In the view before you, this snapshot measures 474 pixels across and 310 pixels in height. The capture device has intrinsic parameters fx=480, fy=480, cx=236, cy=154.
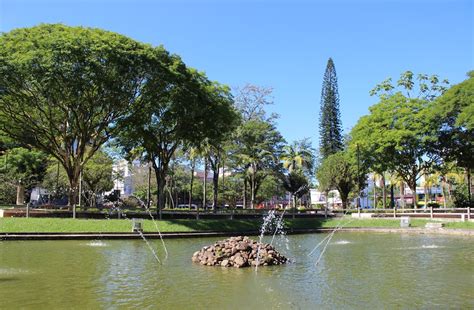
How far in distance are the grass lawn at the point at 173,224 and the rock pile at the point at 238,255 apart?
13.8 metres

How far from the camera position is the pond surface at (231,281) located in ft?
35.7

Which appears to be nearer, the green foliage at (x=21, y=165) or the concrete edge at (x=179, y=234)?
the concrete edge at (x=179, y=234)

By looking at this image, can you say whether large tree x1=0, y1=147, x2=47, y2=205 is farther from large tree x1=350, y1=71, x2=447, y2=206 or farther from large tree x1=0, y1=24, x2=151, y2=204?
large tree x1=350, y1=71, x2=447, y2=206

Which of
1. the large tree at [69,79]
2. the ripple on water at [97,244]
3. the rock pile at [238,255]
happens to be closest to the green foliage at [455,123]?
the large tree at [69,79]

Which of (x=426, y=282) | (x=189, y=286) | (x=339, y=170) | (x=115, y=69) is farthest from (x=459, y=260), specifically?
(x=339, y=170)

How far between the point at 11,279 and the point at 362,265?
37.6ft

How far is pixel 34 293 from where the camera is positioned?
11.7m

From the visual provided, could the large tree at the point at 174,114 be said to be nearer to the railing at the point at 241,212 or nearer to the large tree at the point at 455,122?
the railing at the point at 241,212

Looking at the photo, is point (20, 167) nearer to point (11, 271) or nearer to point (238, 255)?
point (11, 271)

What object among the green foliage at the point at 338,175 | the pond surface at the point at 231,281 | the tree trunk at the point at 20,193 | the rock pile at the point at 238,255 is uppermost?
the green foliage at the point at 338,175

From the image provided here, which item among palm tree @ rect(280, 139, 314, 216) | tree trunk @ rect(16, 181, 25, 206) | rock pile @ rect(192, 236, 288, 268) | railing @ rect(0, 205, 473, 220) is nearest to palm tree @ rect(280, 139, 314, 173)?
palm tree @ rect(280, 139, 314, 216)

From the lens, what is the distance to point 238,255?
16.5 meters

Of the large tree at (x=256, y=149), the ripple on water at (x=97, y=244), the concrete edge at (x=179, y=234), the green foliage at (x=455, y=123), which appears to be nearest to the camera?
the ripple on water at (x=97, y=244)

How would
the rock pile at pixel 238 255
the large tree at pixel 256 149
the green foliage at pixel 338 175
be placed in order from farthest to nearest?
the green foliage at pixel 338 175 < the large tree at pixel 256 149 < the rock pile at pixel 238 255
